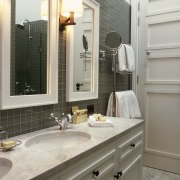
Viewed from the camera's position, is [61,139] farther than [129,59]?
No

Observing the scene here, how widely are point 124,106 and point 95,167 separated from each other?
3.91 ft

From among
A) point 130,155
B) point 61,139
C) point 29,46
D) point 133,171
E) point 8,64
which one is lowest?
point 133,171

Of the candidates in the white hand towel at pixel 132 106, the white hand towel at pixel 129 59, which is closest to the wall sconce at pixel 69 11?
the white hand towel at pixel 129 59

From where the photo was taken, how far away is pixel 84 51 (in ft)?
6.06

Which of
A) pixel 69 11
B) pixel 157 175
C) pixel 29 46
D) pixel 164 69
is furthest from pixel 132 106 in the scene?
pixel 29 46

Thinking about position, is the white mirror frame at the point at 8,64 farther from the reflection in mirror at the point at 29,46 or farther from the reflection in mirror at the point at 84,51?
the reflection in mirror at the point at 84,51

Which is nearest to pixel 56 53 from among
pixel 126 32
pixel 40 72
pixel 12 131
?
pixel 40 72

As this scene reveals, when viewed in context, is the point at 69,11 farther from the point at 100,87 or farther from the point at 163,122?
the point at 163,122

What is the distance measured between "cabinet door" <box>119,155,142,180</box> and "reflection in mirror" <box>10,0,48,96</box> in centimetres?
75

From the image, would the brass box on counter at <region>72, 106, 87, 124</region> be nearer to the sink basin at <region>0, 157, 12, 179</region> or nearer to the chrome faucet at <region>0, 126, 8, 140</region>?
the chrome faucet at <region>0, 126, 8, 140</region>

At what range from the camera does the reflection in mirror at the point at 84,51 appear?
174cm

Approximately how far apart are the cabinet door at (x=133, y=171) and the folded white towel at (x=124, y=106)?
1.77 ft

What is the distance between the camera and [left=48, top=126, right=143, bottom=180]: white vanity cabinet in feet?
3.14

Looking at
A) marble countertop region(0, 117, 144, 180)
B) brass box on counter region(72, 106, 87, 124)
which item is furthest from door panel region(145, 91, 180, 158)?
marble countertop region(0, 117, 144, 180)
